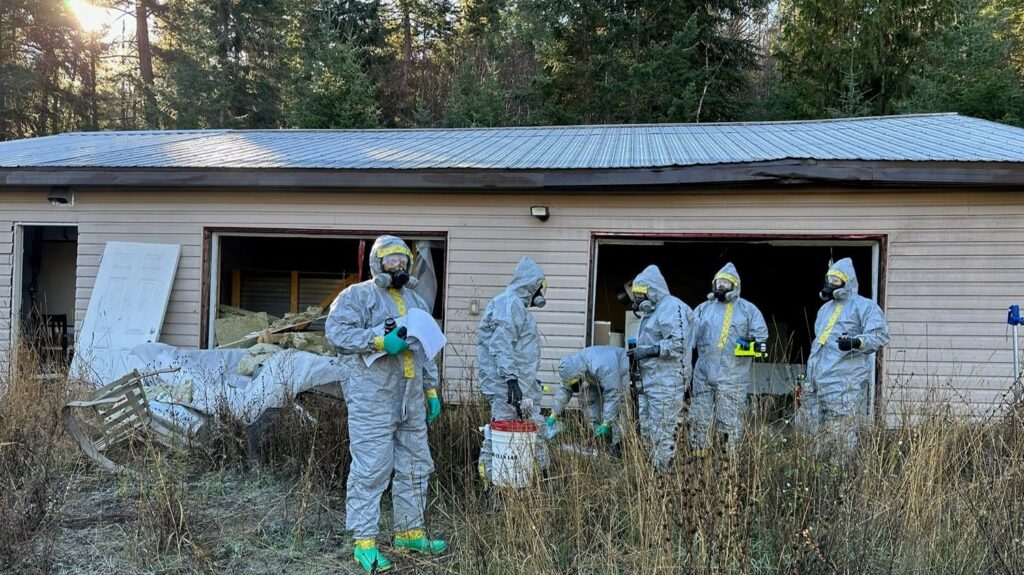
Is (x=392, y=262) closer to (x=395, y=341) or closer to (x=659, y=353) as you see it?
(x=395, y=341)

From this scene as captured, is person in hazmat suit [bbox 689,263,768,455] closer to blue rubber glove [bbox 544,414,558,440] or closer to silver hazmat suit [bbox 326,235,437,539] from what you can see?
blue rubber glove [bbox 544,414,558,440]

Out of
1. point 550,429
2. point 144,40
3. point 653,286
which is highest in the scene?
point 144,40

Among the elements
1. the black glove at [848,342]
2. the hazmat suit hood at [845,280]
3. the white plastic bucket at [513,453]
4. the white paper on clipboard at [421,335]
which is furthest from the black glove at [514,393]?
the hazmat suit hood at [845,280]

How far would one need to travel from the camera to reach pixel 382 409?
3658 mm

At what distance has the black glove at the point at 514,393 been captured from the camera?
4.37 metres

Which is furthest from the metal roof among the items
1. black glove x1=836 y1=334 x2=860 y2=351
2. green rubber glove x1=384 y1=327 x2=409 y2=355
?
green rubber glove x1=384 y1=327 x2=409 y2=355

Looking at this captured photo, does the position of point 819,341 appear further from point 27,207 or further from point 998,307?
point 27,207

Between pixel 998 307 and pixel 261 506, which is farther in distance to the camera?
pixel 998 307

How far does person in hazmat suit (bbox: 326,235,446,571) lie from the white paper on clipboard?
0.13 ft

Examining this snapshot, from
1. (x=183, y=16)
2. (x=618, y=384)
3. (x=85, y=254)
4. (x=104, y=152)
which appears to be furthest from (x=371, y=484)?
(x=183, y=16)

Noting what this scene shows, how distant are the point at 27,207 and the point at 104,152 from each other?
4.02 feet

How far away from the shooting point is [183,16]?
21.1m

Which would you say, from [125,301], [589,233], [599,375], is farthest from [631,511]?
[125,301]

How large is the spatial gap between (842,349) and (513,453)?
3160 mm
